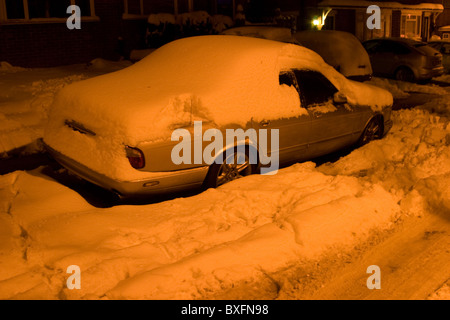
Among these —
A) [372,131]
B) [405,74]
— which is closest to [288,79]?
[372,131]

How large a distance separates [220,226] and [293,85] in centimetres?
233

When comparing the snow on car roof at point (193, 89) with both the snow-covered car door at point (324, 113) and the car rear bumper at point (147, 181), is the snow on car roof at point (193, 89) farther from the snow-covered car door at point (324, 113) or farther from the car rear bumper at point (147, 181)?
the car rear bumper at point (147, 181)

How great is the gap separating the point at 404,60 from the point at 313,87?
11.4 metres

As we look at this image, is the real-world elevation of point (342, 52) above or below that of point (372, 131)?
above

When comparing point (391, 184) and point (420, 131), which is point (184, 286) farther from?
point (420, 131)

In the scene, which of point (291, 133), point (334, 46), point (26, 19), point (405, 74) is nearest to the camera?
point (291, 133)

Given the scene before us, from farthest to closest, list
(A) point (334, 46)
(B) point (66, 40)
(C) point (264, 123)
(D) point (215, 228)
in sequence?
(B) point (66, 40)
(A) point (334, 46)
(C) point (264, 123)
(D) point (215, 228)

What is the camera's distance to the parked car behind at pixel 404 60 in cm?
1625

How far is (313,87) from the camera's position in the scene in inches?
252

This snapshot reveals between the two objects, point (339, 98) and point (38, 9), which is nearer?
point (339, 98)

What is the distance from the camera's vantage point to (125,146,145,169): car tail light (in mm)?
4711

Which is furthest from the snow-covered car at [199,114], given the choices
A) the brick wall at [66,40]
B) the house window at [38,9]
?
the house window at [38,9]

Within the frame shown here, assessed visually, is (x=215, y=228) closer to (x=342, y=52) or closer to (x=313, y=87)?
(x=313, y=87)

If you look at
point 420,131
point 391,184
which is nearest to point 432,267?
point 391,184
